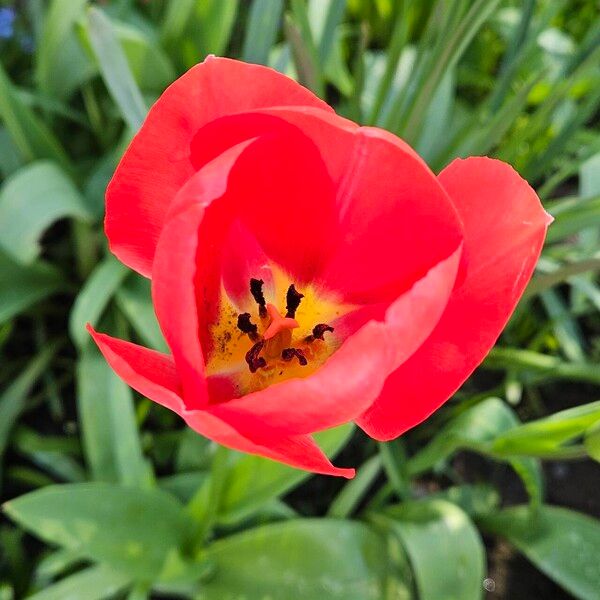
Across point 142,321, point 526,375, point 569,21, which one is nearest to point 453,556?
point 526,375

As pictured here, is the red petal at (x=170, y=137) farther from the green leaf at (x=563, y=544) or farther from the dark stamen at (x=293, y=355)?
the green leaf at (x=563, y=544)

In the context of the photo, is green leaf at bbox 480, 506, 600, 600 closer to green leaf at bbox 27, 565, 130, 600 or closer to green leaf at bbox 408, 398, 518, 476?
green leaf at bbox 408, 398, 518, 476

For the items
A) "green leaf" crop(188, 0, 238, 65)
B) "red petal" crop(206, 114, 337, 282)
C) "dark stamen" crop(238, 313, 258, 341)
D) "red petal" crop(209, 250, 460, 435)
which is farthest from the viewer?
"green leaf" crop(188, 0, 238, 65)

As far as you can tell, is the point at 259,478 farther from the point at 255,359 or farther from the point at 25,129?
the point at 25,129

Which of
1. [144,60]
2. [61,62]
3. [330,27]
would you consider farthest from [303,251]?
[61,62]

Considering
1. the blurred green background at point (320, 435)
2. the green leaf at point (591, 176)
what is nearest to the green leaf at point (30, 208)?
the blurred green background at point (320, 435)

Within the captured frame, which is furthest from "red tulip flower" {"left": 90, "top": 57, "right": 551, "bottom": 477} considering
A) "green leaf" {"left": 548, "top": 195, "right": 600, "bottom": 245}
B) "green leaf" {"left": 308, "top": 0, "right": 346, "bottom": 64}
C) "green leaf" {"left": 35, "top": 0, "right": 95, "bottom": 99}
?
"green leaf" {"left": 35, "top": 0, "right": 95, "bottom": 99}

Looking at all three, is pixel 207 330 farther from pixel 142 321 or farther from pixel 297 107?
pixel 142 321
